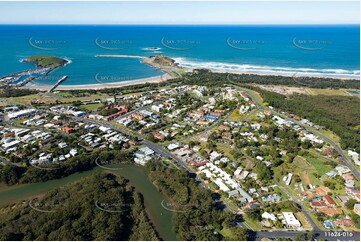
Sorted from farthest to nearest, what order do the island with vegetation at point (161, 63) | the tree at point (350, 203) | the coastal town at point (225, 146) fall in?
1. the island with vegetation at point (161, 63)
2. the coastal town at point (225, 146)
3. the tree at point (350, 203)

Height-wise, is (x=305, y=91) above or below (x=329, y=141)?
above

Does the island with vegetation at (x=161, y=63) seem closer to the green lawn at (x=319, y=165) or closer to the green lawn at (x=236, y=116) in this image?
the green lawn at (x=236, y=116)

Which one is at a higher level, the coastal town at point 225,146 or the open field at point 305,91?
the open field at point 305,91

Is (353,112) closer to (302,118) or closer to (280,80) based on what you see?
(302,118)

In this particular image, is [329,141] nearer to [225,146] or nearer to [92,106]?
[225,146]

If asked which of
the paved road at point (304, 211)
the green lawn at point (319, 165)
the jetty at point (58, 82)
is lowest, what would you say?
the paved road at point (304, 211)

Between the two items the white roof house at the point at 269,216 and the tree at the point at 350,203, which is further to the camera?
the tree at the point at 350,203

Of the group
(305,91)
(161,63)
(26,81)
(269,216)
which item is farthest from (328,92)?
(26,81)

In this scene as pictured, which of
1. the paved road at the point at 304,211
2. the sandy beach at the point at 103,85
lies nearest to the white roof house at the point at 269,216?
the paved road at the point at 304,211

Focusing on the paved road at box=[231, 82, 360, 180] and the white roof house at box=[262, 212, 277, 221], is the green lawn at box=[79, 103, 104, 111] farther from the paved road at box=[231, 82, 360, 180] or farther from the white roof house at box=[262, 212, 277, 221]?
the white roof house at box=[262, 212, 277, 221]
